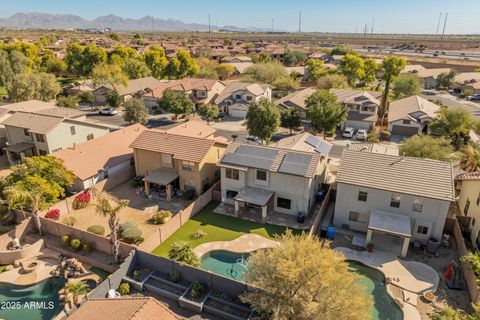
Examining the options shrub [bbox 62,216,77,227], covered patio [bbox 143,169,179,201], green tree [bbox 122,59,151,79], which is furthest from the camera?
green tree [bbox 122,59,151,79]

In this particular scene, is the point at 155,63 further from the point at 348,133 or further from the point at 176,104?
the point at 348,133

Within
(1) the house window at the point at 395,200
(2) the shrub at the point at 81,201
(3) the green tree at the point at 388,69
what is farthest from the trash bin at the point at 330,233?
(3) the green tree at the point at 388,69

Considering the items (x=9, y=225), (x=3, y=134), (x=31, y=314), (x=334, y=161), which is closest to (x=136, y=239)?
(x=31, y=314)

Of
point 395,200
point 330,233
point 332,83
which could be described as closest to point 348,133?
point 332,83

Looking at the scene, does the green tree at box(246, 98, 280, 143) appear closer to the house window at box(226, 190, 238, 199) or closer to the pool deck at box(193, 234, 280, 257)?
the house window at box(226, 190, 238, 199)

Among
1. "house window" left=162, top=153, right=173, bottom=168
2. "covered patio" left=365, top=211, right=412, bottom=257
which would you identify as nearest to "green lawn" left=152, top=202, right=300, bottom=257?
"house window" left=162, top=153, right=173, bottom=168

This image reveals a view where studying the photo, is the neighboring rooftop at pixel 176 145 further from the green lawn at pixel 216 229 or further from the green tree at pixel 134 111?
the green tree at pixel 134 111

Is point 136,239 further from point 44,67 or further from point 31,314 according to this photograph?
point 44,67

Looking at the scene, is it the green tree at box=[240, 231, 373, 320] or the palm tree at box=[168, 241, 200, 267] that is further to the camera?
the palm tree at box=[168, 241, 200, 267]
